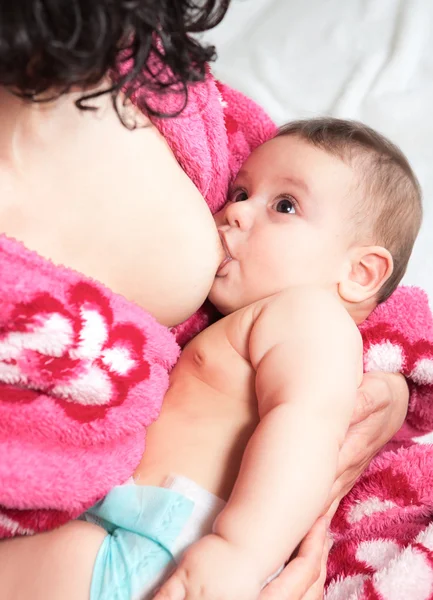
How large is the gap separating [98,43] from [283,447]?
37cm

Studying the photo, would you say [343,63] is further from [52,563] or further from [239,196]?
[52,563]

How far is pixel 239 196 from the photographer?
91 cm

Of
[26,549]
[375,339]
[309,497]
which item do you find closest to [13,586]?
[26,549]

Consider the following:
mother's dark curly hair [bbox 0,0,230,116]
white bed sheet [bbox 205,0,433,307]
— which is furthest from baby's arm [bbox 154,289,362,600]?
white bed sheet [bbox 205,0,433,307]

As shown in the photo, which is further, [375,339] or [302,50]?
[302,50]

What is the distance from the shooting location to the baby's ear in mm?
847

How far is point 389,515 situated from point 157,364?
36cm

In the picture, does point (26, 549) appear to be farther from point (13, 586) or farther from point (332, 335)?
point (332, 335)

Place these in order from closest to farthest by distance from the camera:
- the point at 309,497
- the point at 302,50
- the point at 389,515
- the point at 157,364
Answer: the point at 309,497, the point at 157,364, the point at 389,515, the point at 302,50

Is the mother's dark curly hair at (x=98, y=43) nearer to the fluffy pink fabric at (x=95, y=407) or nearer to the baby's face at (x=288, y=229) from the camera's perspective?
the fluffy pink fabric at (x=95, y=407)

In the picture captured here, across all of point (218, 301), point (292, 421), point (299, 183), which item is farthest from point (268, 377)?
point (299, 183)

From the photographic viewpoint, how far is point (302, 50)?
1547 mm

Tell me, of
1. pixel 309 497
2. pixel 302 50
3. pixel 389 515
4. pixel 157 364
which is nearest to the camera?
pixel 309 497

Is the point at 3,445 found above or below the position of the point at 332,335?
below
